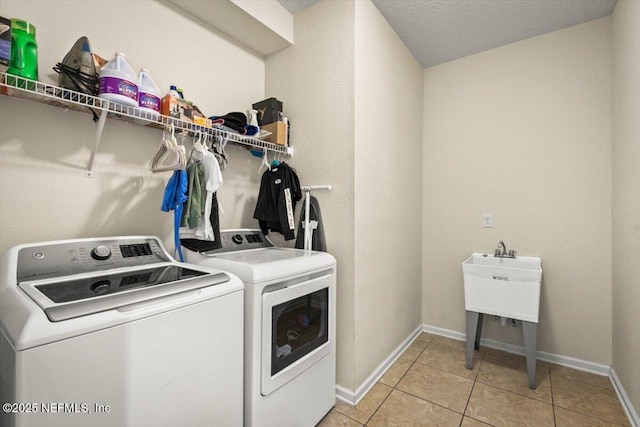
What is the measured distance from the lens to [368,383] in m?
2.00

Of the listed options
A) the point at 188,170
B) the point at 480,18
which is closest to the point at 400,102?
the point at 480,18

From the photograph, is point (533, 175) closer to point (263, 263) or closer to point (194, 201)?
point (263, 263)

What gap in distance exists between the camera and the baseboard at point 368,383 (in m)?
1.86

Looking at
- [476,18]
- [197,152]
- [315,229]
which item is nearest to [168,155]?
[197,152]

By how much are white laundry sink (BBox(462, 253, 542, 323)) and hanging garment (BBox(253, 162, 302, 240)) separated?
55.0 inches

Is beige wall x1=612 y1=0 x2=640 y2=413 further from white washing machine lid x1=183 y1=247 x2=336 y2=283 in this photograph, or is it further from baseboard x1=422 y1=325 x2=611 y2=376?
white washing machine lid x1=183 y1=247 x2=336 y2=283

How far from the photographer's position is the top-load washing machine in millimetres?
1314

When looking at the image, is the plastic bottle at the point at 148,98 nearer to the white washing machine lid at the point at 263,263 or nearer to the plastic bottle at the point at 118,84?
the plastic bottle at the point at 118,84

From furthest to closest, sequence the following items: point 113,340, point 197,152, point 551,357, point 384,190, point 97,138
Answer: point 551,357, point 384,190, point 197,152, point 97,138, point 113,340

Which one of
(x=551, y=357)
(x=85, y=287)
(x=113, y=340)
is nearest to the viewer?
(x=113, y=340)

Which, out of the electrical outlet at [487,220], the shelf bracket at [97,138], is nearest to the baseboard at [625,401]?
the electrical outlet at [487,220]

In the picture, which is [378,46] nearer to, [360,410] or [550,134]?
[550,134]

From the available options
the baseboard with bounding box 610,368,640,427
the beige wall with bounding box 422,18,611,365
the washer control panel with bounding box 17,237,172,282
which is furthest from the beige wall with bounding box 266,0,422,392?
Answer: the baseboard with bounding box 610,368,640,427

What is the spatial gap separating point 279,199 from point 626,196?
2.17 meters
